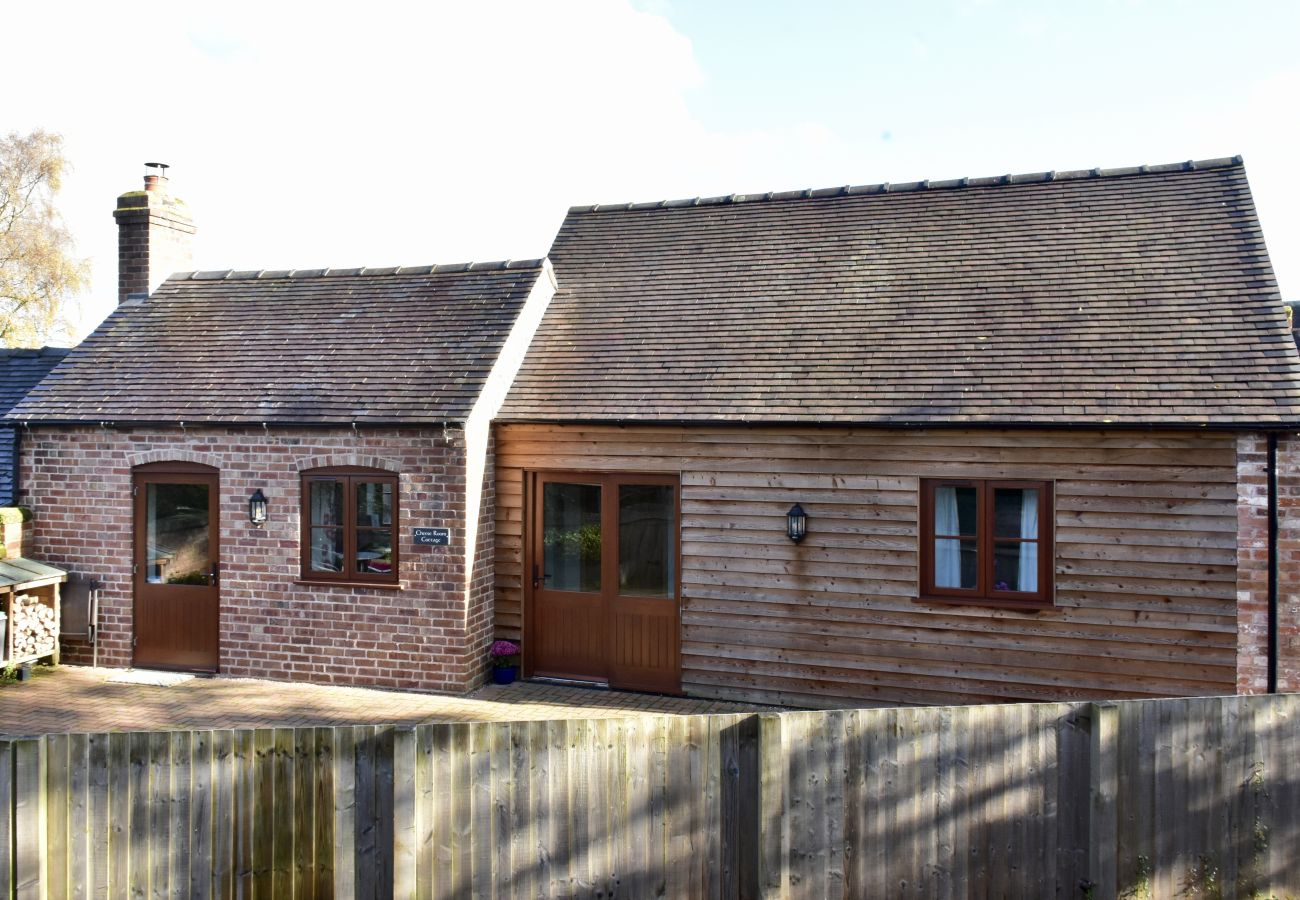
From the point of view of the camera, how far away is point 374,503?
418 inches

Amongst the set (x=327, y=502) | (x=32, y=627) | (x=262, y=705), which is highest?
(x=327, y=502)

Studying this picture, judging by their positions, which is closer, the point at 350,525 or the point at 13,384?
the point at 350,525

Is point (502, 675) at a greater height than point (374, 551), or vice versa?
point (374, 551)

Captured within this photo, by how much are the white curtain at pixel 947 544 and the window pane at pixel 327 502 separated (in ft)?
20.4

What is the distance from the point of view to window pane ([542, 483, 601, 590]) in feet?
35.1

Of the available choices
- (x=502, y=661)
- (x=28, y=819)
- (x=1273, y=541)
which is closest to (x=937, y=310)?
(x=1273, y=541)

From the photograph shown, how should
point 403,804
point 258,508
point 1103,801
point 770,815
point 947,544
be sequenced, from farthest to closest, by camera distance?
point 258,508 → point 947,544 → point 1103,801 → point 770,815 → point 403,804

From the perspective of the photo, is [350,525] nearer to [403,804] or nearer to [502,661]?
[502,661]

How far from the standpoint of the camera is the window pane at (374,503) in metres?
10.6

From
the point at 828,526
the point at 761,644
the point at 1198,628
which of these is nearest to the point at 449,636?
the point at 761,644

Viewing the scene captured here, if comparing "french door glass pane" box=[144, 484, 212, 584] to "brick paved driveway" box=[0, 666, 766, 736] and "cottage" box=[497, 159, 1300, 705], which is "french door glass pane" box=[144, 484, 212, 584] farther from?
"cottage" box=[497, 159, 1300, 705]

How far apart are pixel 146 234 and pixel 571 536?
7.74m

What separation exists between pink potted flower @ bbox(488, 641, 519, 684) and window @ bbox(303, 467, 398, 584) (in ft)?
4.35

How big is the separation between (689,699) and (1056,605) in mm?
3694
